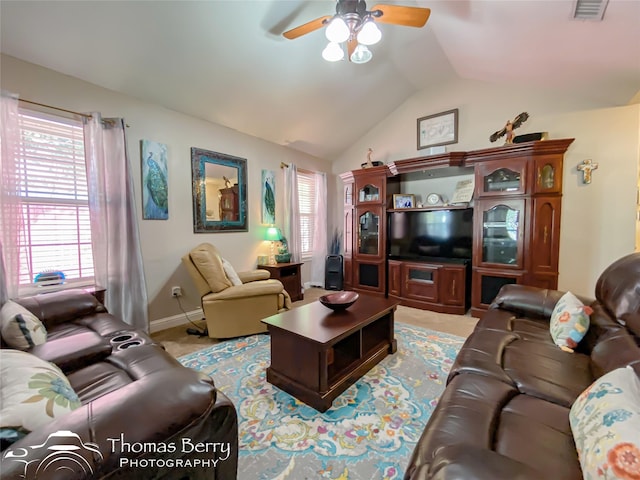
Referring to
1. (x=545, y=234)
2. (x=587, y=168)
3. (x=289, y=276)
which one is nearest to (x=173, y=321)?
(x=289, y=276)

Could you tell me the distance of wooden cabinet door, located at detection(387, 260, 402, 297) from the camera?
161 inches

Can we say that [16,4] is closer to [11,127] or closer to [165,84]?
[11,127]

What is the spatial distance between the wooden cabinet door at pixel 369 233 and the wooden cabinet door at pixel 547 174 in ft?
6.26

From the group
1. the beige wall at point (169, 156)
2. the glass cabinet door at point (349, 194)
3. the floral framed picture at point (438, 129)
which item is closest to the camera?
the beige wall at point (169, 156)

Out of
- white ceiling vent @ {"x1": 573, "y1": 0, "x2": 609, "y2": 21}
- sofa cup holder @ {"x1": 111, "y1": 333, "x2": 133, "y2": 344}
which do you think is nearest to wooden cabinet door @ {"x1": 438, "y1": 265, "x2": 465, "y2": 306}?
white ceiling vent @ {"x1": 573, "y1": 0, "x2": 609, "y2": 21}

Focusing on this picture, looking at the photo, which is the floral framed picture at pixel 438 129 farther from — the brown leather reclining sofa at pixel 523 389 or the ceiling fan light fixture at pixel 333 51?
the brown leather reclining sofa at pixel 523 389

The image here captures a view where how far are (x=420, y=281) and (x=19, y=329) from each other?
386 centimetres

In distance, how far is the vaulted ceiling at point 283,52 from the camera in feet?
6.98

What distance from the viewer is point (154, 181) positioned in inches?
119

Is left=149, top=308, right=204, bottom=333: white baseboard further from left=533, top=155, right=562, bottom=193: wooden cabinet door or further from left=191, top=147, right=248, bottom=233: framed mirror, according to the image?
left=533, top=155, right=562, bottom=193: wooden cabinet door

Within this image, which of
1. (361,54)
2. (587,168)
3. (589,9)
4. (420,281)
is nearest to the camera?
(589,9)

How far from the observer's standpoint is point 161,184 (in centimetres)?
309

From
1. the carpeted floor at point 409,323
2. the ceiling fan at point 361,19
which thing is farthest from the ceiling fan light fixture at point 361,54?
the carpeted floor at point 409,323

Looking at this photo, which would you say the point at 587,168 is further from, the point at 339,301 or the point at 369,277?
the point at 339,301
